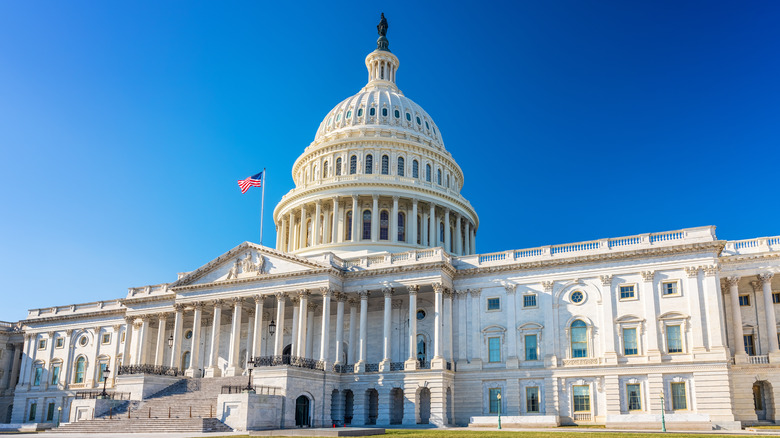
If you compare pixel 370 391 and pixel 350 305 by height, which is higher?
pixel 350 305

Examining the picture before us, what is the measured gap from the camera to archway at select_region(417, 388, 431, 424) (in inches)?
2115

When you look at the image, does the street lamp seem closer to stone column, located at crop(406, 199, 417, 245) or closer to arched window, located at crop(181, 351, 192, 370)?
arched window, located at crop(181, 351, 192, 370)

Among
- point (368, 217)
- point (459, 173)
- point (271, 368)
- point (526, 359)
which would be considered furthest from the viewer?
point (459, 173)

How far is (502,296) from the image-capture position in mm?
55625

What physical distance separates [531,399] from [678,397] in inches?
413

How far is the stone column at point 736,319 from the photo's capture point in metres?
51.1

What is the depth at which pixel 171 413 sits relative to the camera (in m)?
50.7

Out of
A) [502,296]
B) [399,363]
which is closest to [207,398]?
[399,363]

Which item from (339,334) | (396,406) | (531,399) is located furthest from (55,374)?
(531,399)

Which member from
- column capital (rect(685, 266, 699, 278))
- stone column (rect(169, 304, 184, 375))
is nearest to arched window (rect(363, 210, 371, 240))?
stone column (rect(169, 304, 184, 375))

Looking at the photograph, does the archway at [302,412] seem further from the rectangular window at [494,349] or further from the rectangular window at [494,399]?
Result: the rectangular window at [494,349]

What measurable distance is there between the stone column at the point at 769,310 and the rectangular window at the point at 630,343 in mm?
10093

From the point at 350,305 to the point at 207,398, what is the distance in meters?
14.3

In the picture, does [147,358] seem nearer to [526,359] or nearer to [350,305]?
[350,305]
